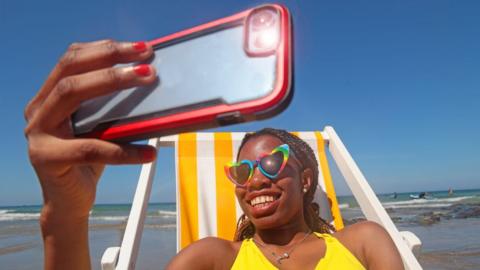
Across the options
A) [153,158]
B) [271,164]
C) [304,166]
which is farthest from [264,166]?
[153,158]

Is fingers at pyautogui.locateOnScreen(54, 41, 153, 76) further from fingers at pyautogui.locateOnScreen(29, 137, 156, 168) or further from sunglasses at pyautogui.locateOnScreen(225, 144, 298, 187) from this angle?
sunglasses at pyautogui.locateOnScreen(225, 144, 298, 187)

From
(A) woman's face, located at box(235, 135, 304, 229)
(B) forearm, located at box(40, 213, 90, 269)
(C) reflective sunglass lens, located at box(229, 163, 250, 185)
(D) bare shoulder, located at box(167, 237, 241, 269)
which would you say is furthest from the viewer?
(C) reflective sunglass lens, located at box(229, 163, 250, 185)

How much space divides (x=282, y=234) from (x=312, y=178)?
0.40 meters

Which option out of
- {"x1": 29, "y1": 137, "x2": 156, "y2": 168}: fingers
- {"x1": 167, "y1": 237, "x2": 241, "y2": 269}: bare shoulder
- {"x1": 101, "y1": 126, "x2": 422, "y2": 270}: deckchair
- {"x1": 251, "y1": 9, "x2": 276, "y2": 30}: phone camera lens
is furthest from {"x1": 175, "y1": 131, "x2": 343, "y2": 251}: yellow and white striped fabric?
{"x1": 251, "y1": 9, "x2": 276, "y2": 30}: phone camera lens

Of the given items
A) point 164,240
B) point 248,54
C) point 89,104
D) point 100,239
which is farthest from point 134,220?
point 100,239

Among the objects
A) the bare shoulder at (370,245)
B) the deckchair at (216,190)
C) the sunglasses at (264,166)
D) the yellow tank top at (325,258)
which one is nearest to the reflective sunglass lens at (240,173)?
the sunglasses at (264,166)

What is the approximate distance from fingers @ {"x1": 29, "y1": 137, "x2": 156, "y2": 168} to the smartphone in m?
0.02

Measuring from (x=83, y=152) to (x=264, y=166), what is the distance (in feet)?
3.78

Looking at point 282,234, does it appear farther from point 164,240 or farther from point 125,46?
point 164,240

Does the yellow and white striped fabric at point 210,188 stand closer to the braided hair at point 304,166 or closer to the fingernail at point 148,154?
the braided hair at point 304,166

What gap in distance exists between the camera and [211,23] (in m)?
0.73

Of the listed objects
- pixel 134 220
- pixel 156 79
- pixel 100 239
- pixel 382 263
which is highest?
pixel 156 79

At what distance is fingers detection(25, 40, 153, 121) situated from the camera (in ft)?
2.21

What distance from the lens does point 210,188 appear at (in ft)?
8.84
